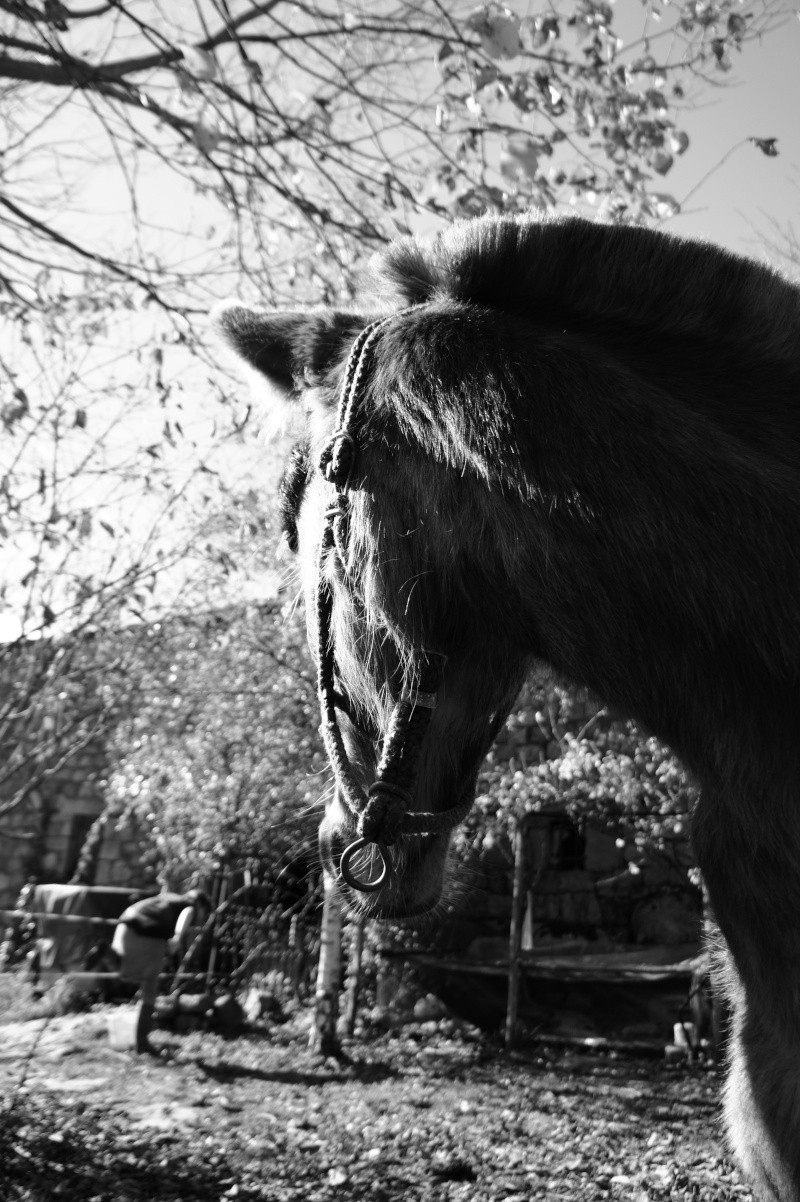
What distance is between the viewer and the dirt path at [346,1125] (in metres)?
3.84

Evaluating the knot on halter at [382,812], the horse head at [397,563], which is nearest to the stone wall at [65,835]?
the horse head at [397,563]

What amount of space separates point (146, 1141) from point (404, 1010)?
4598mm

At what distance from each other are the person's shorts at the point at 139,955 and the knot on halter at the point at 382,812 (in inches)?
259

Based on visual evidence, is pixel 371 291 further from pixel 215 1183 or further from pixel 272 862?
pixel 272 862

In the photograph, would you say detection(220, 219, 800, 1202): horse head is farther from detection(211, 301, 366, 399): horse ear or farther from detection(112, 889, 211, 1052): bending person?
detection(112, 889, 211, 1052): bending person

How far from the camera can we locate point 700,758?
1.31m

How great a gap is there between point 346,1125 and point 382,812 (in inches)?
174

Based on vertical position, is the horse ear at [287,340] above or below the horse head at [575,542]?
above

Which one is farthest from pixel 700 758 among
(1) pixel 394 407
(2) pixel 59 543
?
(2) pixel 59 543

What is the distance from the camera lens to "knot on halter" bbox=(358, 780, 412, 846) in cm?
147

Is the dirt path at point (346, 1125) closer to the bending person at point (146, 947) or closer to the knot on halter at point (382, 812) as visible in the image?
the bending person at point (146, 947)

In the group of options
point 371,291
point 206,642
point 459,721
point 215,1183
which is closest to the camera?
point 459,721

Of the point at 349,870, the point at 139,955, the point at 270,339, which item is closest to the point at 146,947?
the point at 139,955

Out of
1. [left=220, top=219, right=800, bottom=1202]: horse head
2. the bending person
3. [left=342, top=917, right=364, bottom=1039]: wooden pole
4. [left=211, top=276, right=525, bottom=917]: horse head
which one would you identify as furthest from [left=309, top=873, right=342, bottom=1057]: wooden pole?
[left=220, top=219, right=800, bottom=1202]: horse head
